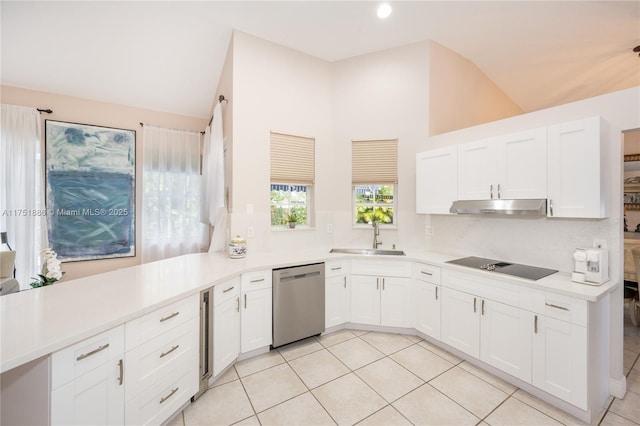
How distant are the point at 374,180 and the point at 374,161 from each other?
26 cm

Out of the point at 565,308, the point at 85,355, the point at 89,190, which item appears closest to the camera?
the point at 85,355

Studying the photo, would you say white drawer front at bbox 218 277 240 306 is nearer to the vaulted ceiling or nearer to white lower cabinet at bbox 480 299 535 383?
white lower cabinet at bbox 480 299 535 383

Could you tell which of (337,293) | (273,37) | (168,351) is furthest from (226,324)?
(273,37)

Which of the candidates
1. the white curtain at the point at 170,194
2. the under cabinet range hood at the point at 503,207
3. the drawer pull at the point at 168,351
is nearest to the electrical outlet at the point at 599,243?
the under cabinet range hood at the point at 503,207

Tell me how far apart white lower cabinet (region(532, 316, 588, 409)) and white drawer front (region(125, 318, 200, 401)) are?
8.19ft

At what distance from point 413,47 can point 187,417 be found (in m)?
4.33

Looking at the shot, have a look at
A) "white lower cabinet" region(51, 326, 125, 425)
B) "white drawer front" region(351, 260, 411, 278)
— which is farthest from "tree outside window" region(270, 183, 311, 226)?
"white lower cabinet" region(51, 326, 125, 425)

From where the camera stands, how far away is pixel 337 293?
292 centimetres

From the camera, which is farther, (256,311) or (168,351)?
(256,311)

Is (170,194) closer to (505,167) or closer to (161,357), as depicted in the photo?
(161,357)

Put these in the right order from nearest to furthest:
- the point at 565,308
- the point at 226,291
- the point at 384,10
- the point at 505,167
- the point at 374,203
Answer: the point at 565,308 < the point at 226,291 < the point at 505,167 < the point at 384,10 < the point at 374,203

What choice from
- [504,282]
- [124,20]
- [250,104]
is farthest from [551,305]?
[124,20]

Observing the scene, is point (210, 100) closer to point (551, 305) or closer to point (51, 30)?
point (51, 30)

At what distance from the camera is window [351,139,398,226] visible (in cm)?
342
